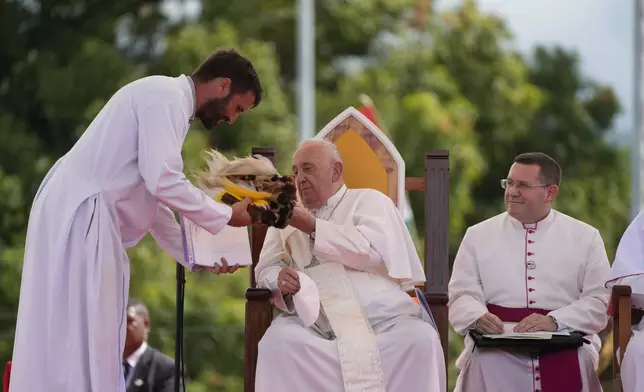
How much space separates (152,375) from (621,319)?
8.77ft

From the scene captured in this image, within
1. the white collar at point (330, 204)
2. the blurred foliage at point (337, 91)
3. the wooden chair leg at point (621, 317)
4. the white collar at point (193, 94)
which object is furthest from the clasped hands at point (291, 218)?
the blurred foliage at point (337, 91)

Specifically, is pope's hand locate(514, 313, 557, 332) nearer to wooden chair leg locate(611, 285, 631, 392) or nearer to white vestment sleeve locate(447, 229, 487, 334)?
white vestment sleeve locate(447, 229, 487, 334)

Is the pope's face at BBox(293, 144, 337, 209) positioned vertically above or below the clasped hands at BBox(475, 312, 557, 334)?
above

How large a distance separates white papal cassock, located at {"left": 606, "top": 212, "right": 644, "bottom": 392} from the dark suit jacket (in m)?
2.55

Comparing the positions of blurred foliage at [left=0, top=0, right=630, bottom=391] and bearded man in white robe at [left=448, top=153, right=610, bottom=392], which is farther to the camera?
blurred foliage at [left=0, top=0, right=630, bottom=391]

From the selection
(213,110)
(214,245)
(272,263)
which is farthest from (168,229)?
(213,110)

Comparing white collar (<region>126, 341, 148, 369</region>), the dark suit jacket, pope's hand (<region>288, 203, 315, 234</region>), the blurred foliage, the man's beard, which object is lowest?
the dark suit jacket

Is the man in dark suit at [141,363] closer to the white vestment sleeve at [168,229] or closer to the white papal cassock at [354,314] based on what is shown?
the white papal cassock at [354,314]

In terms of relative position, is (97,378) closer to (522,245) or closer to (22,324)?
(22,324)

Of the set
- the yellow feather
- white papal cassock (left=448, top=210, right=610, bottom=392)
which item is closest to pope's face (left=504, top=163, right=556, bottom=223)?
white papal cassock (left=448, top=210, right=610, bottom=392)

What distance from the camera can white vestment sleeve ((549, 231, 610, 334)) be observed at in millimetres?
5066

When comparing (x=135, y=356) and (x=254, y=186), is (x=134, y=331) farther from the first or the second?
(x=254, y=186)

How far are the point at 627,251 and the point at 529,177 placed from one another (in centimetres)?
58

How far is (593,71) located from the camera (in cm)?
1638
